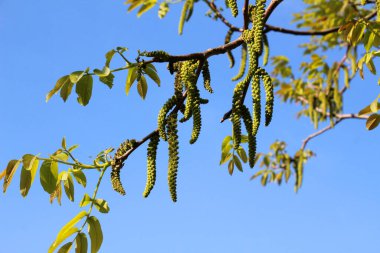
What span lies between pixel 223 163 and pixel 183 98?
2.51 ft

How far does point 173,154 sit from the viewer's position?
1949 millimetres

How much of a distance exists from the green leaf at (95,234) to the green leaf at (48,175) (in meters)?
0.19

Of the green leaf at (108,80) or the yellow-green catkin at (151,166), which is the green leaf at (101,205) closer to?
the yellow-green catkin at (151,166)

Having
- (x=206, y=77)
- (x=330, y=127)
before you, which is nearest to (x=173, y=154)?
(x=206, y=77)

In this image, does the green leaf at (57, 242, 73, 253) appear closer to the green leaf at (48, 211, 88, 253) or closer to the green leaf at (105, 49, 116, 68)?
the green leaf at (48, 211, 88, 253)

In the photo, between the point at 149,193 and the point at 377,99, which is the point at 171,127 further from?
the point at 377,99

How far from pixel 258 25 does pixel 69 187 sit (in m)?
1.03

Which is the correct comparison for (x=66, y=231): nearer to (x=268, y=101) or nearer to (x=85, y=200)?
(x=85, y=200)

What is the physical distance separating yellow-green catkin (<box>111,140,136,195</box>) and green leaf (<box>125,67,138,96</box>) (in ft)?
0.85

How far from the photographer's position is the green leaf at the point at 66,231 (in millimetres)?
2051

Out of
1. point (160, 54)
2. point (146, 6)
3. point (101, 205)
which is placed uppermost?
point (146, 6)

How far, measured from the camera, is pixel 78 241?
205 centimetres

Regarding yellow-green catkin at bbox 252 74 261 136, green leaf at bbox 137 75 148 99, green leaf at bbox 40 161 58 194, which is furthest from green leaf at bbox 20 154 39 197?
yellow-green catkin at bbox 252 74 261 136

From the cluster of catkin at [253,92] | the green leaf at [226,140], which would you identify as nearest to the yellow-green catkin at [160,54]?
the cluster of catkin at [253,92]
